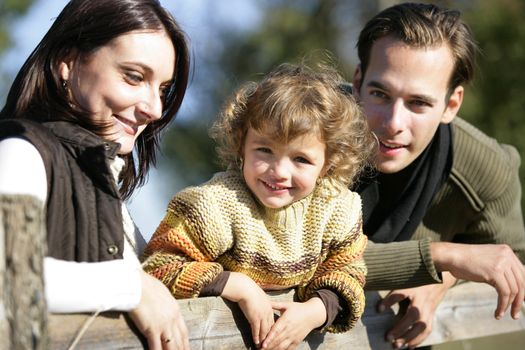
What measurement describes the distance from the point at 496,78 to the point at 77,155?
10.5 meters

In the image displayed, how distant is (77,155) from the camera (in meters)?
2.51

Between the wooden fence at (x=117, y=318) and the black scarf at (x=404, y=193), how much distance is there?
1.16 ft

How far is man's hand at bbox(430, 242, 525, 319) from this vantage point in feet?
11.5

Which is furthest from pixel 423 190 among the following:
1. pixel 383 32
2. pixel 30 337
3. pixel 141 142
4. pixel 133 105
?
pixel 30 337

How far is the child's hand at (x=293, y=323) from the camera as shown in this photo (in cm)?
272

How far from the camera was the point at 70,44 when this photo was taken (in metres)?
2.82

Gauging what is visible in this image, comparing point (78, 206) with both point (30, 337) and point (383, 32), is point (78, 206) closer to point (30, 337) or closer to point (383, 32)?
point (30, 337)

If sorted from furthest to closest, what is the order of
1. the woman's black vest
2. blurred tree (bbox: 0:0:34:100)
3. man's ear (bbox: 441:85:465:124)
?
1. blurred tree (bbox: 0:0:34:100)
2. man's ear (bbox: 441:85:465:124)
3. the woman's black vest

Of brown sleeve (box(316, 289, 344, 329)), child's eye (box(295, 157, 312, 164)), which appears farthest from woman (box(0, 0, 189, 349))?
brown sleeve (box(316, 289, 344, 329))

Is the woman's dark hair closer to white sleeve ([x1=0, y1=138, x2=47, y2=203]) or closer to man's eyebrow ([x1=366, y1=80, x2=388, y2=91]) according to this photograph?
white sleeve ([x1=0, y1=138, x2=47, y2=203])

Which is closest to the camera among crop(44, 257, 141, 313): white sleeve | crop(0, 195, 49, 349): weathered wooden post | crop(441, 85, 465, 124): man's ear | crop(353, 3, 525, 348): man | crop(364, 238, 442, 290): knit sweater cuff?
crop(0, 195, 49, 349): weathered wooden post

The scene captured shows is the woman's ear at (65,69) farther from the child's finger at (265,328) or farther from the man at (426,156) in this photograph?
the man at (426,156)

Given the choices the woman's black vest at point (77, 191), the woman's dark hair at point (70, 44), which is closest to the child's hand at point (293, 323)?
the woman's black vest at point (77, 191)

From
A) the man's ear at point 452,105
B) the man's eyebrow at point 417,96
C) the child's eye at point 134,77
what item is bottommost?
the man's ear at point 452,105
